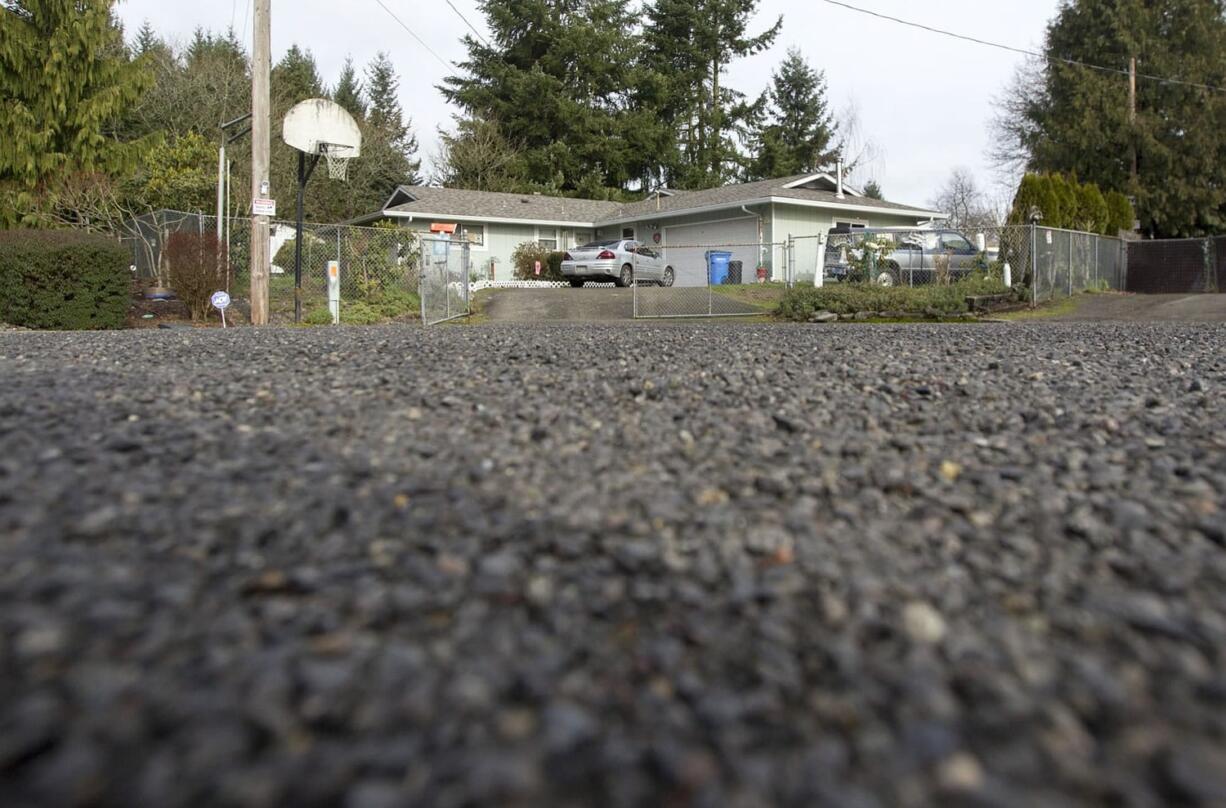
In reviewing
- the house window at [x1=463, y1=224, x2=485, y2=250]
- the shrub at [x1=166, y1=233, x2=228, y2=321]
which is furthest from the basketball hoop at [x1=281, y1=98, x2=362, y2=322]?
the house window at [x1=463, y1=224, x2=485, y2=250]

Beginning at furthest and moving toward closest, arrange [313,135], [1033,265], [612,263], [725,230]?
[725,230] → [612,263] → [1033,265] → [313,135]

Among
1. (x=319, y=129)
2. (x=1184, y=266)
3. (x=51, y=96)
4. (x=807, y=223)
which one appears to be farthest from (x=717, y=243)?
(x=51, y=96)

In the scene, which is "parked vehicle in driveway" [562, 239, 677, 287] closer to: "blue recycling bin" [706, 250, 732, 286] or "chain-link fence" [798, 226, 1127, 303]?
"blue recycling bin" [706, 250, 732, 286]

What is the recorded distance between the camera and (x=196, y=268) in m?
13.5

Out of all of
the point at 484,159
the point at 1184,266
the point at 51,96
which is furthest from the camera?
the point at 484,159

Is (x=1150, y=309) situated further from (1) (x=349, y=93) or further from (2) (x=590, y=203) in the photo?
(1) (x=349, y=93)

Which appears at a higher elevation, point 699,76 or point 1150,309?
point 699,76

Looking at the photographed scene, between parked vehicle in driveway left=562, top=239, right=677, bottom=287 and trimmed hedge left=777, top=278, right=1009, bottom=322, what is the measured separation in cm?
927

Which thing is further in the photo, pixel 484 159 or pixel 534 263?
pixel 484 159

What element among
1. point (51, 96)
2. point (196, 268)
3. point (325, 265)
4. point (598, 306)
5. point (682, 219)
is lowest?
point (598, 306)

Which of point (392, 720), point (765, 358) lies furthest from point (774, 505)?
point (765, 358)

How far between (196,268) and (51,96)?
759 cm

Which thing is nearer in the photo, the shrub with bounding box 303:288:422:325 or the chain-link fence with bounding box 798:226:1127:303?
the shrub with bounding box 303:288:422:325

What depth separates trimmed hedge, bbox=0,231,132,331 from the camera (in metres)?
11.8
